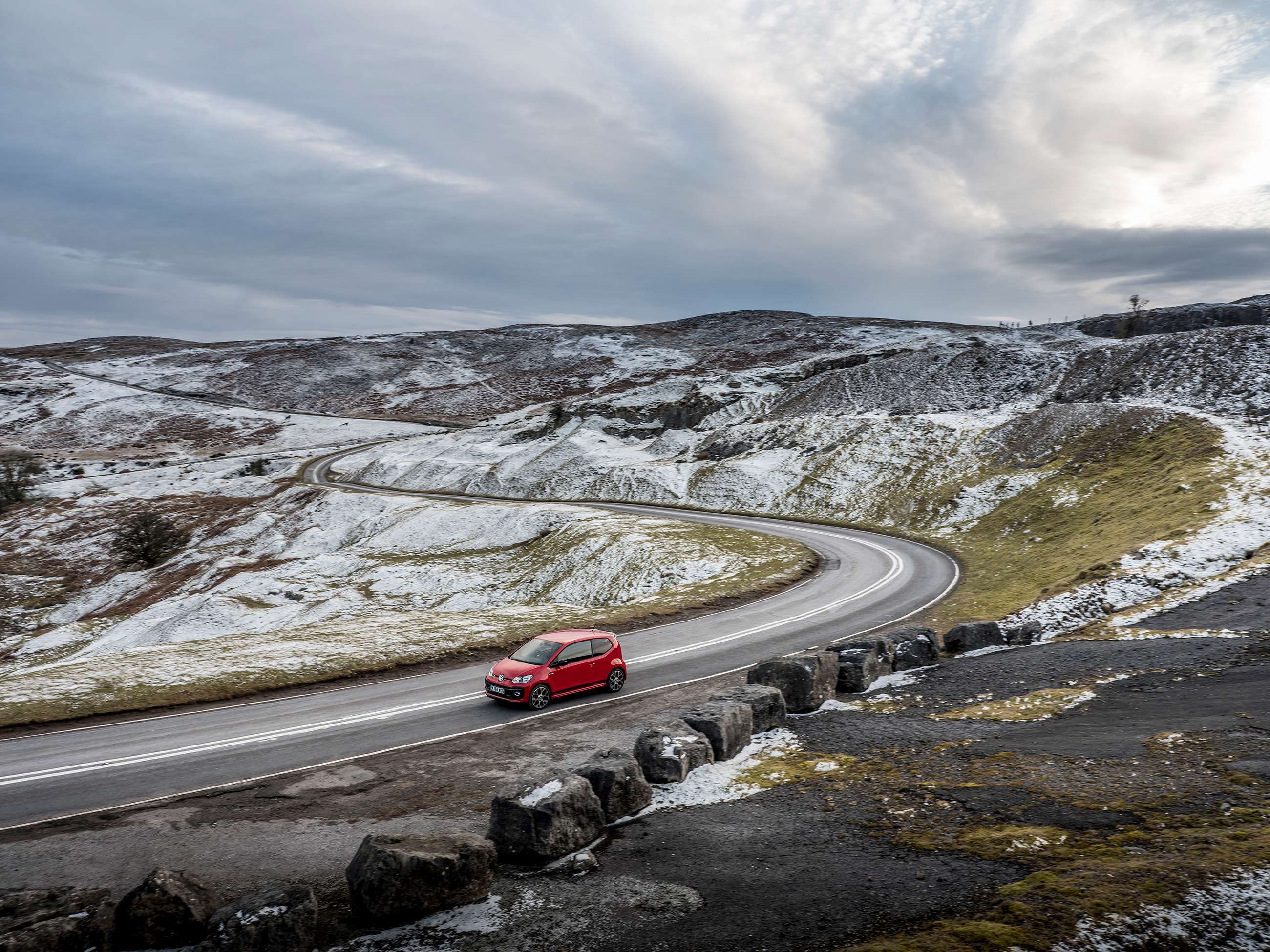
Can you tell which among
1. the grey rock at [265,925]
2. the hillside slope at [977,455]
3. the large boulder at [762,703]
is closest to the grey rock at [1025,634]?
the hillside slope at [977,455]

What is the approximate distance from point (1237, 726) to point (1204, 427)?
150 feet

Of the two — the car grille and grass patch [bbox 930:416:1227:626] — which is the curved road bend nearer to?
the car grille

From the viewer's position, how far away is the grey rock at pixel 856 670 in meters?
17.7

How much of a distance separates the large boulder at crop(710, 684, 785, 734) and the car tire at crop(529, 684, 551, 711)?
6.01 m

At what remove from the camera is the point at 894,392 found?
8500 cm

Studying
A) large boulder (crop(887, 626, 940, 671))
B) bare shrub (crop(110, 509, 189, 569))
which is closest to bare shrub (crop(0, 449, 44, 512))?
bare shrub (crop(110, 509, 189, 569))

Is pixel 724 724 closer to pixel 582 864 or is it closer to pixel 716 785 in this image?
pixel 716 785

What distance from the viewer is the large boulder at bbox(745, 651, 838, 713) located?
1666 cm

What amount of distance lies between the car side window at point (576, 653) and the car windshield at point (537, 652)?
0.27 meters

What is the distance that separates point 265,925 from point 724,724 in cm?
867

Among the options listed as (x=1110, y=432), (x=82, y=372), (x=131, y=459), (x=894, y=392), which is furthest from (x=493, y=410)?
(x=82, y=372)

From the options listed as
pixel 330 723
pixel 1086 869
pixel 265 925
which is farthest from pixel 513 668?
pixel 1086 869

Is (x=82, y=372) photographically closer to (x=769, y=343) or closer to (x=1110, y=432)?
(x=769, y=343)

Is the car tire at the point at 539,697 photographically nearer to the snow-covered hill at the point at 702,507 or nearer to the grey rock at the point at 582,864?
the snow-covered hill at the point at 702,507
